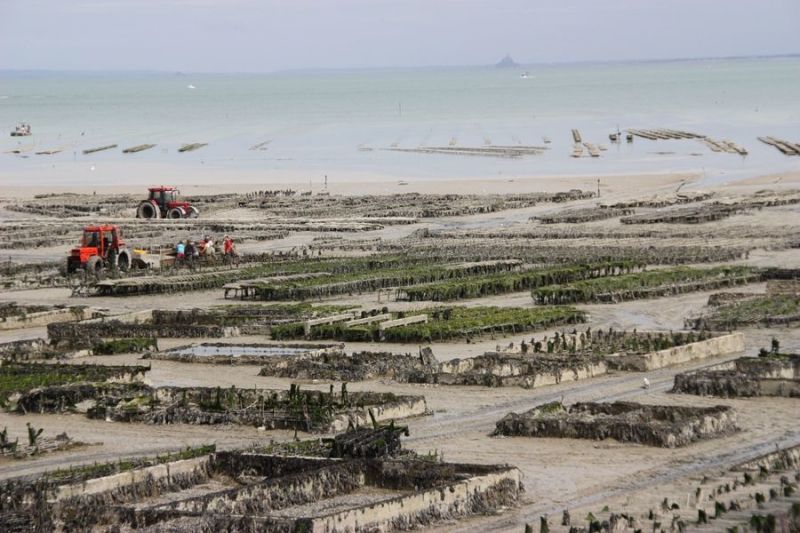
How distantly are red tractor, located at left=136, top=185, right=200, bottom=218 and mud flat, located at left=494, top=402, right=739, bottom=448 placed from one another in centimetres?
3911

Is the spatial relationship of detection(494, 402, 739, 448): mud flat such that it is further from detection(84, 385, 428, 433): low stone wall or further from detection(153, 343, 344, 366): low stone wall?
detection(153, 343, 344, 366): low stone wall

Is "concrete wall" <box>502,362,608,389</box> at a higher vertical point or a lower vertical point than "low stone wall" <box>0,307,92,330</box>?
higher

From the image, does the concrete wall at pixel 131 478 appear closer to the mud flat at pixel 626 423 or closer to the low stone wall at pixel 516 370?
the mud flat at pixel 626 423

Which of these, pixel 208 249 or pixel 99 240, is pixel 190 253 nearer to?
pixel 208 249

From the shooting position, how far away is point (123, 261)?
42.8 meters

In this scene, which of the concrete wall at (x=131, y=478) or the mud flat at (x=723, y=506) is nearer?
the mud flat at (x=723, y=506)

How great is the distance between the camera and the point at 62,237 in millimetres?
53219

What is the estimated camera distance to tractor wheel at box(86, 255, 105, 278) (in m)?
41.4

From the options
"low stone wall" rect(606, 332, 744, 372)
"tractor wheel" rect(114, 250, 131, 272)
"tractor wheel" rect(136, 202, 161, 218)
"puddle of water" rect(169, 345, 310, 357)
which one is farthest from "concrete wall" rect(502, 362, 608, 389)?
"tractor wheel" rect(136, 202, 161, 218)

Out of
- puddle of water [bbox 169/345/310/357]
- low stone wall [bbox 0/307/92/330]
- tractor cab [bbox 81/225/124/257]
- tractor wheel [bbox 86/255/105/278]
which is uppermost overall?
tractor cab [bbox 81/225/124/257]

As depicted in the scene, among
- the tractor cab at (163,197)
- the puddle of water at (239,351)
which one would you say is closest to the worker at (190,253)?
the puddle of water at (239,351)

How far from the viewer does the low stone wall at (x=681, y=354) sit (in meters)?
25.5

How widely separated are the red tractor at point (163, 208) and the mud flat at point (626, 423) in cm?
3911

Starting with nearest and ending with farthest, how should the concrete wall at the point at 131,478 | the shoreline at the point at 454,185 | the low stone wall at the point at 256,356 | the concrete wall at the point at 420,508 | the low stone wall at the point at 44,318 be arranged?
the concrete wall at the point at 420,508 → the concrete wall at the point at 131,478 → the low stone wall at the point at 256,356 → the low stone wall at the point at 44,318 → the shoreline at the point at 454,185
